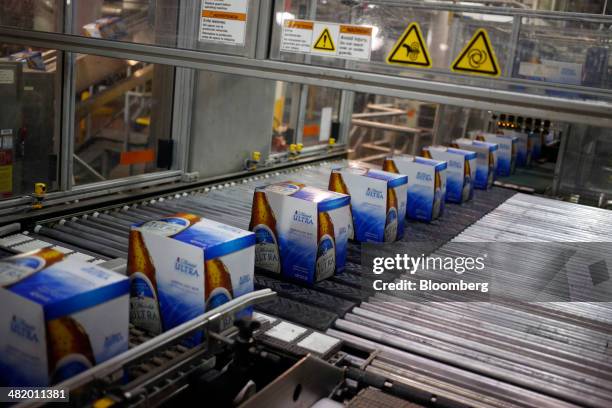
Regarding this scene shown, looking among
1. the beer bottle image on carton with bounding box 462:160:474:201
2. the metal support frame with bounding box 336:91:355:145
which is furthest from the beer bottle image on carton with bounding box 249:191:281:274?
the metal support frame with bounding box 336:91:355:145

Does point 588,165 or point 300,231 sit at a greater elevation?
point 588,165

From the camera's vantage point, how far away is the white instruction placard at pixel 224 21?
2941 millimetres

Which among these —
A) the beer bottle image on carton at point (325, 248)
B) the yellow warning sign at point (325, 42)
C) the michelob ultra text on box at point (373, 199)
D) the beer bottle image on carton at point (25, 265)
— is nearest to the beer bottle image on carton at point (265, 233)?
the beer bottle image on carton at point (325, 248)

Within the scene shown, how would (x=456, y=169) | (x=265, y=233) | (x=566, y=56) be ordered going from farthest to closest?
(x=456, y=169), (x=566, y=56), (x=265, y=233)

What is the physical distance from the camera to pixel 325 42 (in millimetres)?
2965

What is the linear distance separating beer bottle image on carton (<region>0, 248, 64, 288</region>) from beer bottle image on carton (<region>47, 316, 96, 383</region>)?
205 mm

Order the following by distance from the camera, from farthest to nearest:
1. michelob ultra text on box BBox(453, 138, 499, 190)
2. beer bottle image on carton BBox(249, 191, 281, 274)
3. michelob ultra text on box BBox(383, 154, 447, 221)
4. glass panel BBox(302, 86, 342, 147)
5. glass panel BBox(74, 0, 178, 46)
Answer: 1. glass panel BBox(302, 86, 342, 147)
2. michelob ultra text on box BBox(453, 138, 499, 190)
3. michelob ultra text on box BBox(383, 154, 447, 221)
4. glass panel BBox(74, 0, 178, 46)
5. beer bottle image on carton BBox(249, 191, 281, 274)

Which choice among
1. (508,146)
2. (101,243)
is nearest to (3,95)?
(101,243)

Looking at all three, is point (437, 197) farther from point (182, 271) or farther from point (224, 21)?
point (182, 271)

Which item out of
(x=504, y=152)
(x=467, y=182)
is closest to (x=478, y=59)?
(x=467, y=182)

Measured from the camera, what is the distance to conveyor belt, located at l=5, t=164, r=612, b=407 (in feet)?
7.25

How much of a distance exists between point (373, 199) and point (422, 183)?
28.4 inches

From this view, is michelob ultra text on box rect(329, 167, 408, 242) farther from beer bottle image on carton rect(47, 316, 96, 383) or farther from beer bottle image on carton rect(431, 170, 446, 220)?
beer bottle image on carton rect(47, 316, 96, 383)

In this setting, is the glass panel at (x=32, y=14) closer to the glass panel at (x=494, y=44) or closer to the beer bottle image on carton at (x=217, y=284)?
the glass panel at (x=494, y=44)
